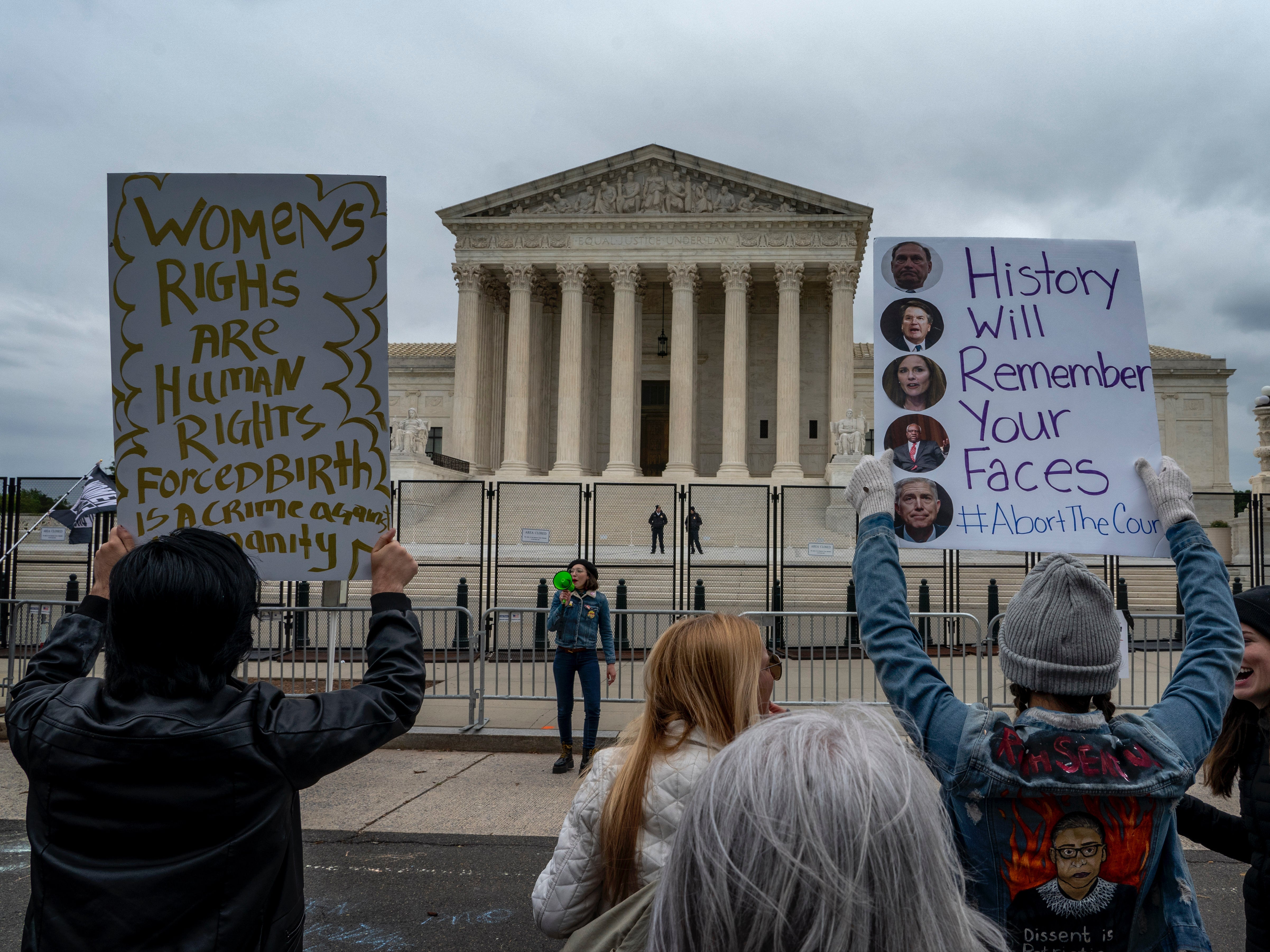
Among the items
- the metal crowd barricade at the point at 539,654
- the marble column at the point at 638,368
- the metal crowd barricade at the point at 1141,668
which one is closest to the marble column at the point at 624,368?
the marble column at the point at 638,368

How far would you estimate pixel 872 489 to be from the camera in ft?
8.42

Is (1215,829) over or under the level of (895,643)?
under

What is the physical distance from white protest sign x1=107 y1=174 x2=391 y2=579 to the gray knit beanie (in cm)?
235

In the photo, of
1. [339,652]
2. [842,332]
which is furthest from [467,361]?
[339,652]

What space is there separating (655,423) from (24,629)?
38541 mm

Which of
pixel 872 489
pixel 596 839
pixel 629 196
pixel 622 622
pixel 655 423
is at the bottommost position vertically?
pixel 622 622

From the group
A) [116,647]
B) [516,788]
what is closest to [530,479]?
[516,788]

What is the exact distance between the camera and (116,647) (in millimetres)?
1875

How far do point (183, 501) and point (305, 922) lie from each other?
2.50 meters

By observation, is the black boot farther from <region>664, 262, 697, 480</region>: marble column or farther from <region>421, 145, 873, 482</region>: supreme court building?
<region>664, 262, 697, 480</region>: marble column

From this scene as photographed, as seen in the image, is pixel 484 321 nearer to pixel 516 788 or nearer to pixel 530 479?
pixel 530 479

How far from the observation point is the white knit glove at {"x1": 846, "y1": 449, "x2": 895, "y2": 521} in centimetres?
252

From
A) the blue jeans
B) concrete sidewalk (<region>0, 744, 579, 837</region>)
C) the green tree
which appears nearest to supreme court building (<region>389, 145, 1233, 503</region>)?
the green tree

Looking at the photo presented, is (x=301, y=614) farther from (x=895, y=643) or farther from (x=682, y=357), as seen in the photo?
(x=682, y=357)
